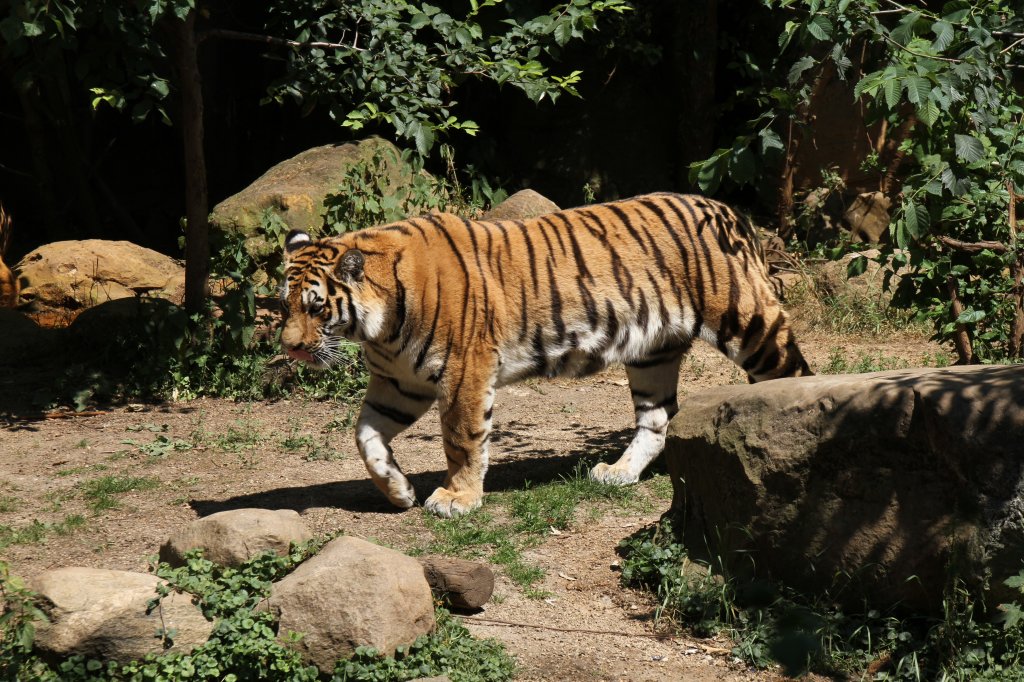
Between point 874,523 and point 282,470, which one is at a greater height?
point 874,523

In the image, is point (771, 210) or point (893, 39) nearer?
point (893, 39)

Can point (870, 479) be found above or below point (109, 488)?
above

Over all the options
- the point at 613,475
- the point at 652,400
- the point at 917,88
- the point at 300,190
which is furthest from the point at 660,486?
the point at 300,190

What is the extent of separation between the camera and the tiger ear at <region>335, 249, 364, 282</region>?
5.31m

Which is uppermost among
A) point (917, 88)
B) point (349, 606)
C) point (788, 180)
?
point (917, 88)

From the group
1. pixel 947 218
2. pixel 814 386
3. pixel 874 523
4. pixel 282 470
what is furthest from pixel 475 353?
pixel 947 218

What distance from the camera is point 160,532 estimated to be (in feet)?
16.9

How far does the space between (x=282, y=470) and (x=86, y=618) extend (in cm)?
259

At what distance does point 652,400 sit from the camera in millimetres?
6059

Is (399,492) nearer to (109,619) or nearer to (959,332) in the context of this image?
(109,619)

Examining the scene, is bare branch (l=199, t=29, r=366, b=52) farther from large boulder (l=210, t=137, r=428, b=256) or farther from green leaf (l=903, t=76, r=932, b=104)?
green leaf (l=903, t=76, r=932, b=104)

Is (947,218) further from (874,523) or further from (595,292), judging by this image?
(874,523)

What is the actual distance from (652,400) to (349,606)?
2.76m

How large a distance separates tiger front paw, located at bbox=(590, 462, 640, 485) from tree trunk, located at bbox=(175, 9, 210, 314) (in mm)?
3462
